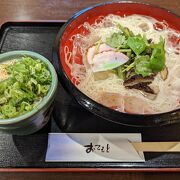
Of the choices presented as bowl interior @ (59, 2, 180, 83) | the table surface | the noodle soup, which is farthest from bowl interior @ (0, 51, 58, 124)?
the table surface

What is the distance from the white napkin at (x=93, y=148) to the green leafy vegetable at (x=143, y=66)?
1.12 ft

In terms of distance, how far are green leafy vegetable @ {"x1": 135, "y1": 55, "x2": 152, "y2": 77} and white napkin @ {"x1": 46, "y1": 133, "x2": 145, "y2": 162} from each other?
34 cm

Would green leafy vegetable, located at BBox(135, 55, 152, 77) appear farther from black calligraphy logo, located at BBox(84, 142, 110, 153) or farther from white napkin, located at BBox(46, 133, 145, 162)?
black calligraphy logo, located at BBox(84, 142, 110, 153)

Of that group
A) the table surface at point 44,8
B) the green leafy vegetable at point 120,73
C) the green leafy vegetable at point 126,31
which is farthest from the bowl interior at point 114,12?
the table surface at point 44,8

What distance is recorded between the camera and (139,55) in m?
1.42

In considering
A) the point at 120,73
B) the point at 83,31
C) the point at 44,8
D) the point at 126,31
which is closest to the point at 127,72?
the point at 120,73

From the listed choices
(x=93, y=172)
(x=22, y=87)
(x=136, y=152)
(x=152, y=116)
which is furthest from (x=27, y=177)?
(x=152, y=116)

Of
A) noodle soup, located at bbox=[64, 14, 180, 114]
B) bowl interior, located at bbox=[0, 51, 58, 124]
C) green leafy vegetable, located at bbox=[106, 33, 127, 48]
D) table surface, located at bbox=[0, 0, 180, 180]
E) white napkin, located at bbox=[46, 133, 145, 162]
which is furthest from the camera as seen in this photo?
table surface, located at bbox=[0, 0, 180, 180]

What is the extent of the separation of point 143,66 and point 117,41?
A: 25 centimetres

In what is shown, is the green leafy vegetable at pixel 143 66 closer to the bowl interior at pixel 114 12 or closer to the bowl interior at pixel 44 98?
the bowl interior at pixel 114 12

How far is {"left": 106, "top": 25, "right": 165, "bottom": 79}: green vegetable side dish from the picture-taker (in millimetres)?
1359

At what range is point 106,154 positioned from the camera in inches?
45.2

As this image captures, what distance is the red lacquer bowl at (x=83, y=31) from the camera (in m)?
1.09

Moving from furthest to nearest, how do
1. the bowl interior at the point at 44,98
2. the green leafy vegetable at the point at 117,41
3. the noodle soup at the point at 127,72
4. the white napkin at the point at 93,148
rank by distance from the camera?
the green leafy vegetable at the point at 117,41
the noodle soup at the point at 127,72
the white napkin at the point at 93,148
the bowl interior at the point at 44,98
